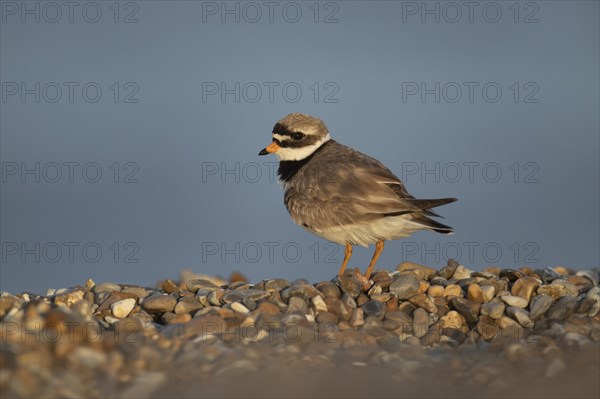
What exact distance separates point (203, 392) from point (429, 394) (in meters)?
1.85

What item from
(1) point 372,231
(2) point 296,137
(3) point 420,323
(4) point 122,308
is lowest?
(3) point 420,323

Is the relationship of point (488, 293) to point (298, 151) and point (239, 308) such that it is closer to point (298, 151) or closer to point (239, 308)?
point (239, 308)

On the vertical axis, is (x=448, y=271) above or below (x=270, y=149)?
below

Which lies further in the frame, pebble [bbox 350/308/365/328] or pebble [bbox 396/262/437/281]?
pebble [bbox 396/262/437/281]

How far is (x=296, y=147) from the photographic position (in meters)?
11.4

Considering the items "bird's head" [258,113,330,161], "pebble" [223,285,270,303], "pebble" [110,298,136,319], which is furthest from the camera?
"bird's head" [258,113,330,161]

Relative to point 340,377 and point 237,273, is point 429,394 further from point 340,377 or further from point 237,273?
point 237,273

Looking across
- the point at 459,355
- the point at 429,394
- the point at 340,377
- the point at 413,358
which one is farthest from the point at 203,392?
the point at 459,355

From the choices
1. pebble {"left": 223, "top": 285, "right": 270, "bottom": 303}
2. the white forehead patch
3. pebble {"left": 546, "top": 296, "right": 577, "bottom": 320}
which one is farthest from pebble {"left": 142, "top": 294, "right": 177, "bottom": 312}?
pebble {"left": 546, "top": 296, "right": 577, "bottom": 320}

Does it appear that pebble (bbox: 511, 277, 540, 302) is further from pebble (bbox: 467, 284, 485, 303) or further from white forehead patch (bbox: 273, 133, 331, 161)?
white forehead patch (bbox: 273, 133, 331, 161)

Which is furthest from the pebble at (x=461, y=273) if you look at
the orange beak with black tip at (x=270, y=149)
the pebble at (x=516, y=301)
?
the orange beak with black tip at (x=270, y=149)

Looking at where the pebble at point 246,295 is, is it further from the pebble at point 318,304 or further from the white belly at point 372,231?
the white belly at point 372,231

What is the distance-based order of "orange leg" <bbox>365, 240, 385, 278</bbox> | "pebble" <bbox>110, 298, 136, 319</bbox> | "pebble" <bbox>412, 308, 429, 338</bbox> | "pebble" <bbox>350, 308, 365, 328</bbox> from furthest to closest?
"orange leg" <bbox>365, 240, 385, 278</bbox> → "pebble" <bbox>110, 298, 136, 319</bbox> → "pebble" <bbox>412, 308, 429, 338</bbox> → "pebble" <bbox>350, 308, 365, 328</bbox>

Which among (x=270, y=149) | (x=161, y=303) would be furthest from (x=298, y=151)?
(x=161, y=303)
